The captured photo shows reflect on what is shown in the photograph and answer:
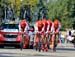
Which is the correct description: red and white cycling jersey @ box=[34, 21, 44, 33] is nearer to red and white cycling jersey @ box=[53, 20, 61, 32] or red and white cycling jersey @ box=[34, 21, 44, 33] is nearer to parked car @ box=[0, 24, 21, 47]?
red and white cycling jersey @ box=[53, 20, 61, 32]

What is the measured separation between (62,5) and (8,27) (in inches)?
2191

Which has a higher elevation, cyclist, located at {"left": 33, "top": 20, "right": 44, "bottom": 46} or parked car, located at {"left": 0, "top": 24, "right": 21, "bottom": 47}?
cyclist, located at {"left": 33, "top": 20, "right": 44, "bottom": 46}

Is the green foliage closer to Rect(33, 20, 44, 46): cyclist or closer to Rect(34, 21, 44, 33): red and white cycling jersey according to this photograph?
Rect(33, 20, 44, 46): cyclist

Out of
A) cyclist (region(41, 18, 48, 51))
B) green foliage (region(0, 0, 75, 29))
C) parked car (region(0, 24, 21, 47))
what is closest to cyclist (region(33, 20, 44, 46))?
cyclist (region(41, 18, 48, 51))

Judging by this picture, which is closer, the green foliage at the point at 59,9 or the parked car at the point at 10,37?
the parked car at the point at 10,37

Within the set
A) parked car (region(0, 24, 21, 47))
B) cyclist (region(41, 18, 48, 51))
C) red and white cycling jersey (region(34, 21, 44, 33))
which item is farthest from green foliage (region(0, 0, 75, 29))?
red and white cycling jersey (region(34, 21, 44, 33))

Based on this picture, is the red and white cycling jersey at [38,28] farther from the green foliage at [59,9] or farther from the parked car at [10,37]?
the green foliage at [59,9]

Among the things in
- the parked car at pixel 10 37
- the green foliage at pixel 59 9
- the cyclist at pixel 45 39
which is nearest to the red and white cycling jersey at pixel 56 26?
the cyclist at pixel 45 39

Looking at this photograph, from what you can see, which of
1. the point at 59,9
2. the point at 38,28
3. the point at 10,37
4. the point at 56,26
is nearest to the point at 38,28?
the point at 38,28

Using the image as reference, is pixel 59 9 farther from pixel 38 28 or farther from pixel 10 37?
pixel 38 28

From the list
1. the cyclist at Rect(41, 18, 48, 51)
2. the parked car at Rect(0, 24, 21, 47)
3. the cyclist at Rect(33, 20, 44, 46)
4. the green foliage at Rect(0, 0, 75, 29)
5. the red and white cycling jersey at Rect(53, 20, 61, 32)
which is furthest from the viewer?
the green foliage at Rect(0, 0, 75, 29)

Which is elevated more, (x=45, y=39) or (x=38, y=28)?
(x=38, y=28)

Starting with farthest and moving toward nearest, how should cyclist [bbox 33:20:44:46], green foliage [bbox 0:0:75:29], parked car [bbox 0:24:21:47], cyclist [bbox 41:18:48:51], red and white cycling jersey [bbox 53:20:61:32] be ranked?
green foliage [bbox 0:0:75:29], parked car [bbox 0:24:21:47], cyclist [bbox 41:18:48:51], red and white cycling jersey [bbox 53:20:61:32], cyclist [bbox 33:20:44:46]

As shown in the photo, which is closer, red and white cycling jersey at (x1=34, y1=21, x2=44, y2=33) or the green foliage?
red and white cycling jersey at (x1=34, y1=21, x2=44, y2=33)
